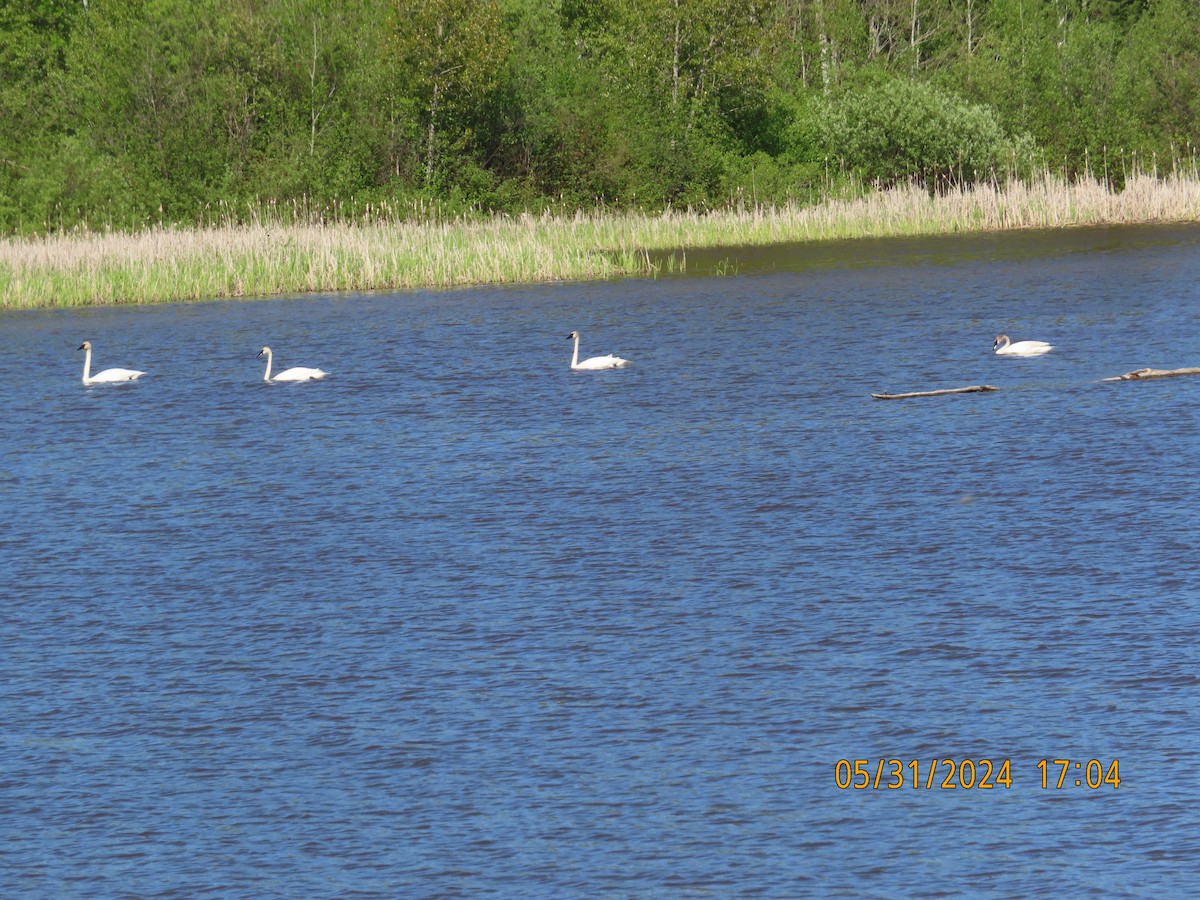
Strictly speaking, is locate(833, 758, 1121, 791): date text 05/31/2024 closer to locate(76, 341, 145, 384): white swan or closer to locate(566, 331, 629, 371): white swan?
locate(566, 331, 629, 371): white swan

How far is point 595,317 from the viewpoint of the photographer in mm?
39344

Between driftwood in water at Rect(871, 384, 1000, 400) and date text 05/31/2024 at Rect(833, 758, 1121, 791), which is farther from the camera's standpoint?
driftwood in water at Rect(871, 384, 1000, 400)

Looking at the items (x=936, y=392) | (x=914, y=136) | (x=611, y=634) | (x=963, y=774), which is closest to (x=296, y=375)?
(x=936, y=392)

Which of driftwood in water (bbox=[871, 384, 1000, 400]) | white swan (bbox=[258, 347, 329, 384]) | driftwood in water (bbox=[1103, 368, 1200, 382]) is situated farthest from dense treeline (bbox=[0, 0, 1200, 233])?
driftwood in water (bbox=[1103, 368, 1200, 382])

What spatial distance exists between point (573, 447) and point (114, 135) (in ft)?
161

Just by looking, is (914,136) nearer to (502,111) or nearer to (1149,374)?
(502,111)

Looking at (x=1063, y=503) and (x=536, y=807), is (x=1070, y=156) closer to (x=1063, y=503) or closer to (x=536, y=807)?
(x=1063, y=503)

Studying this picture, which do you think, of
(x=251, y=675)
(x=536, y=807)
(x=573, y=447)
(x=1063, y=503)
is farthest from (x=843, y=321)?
(x=536, y=807)

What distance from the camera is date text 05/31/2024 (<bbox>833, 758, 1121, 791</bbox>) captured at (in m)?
11.0

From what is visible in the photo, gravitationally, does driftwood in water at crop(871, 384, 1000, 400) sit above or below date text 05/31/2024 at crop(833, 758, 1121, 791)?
below

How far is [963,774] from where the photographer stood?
11188 mm

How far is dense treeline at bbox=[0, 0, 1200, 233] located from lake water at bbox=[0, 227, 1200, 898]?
35.2 meters

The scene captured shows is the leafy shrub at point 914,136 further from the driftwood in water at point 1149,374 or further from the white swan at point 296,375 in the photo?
the driftwood in water at point 1149,374

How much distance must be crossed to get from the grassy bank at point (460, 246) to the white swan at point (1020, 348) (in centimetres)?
1929
